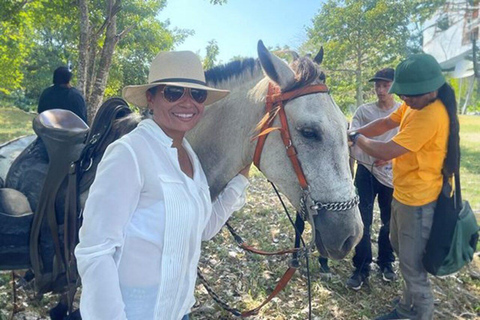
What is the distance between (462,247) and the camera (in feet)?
8.70

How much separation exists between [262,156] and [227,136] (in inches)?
11.8

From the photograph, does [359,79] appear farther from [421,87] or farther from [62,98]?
[421,87]

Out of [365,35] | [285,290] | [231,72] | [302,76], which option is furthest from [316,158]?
[365,35]

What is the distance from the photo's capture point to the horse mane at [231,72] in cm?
235

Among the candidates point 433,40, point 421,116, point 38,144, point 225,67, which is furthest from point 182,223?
point 433,40

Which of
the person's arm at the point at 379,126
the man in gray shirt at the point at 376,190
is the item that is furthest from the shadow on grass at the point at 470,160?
the person's arm at the point at 379,126

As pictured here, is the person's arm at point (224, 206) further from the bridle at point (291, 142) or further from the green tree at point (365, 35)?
the green tree at point (365, 35)

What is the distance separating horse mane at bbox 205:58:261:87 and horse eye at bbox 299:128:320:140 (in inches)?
27.2

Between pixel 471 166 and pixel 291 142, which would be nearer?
pixel 291 142

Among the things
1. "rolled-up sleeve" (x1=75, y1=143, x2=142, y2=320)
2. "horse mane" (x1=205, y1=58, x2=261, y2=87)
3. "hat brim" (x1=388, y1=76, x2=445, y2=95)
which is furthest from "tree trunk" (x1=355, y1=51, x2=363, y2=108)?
"rolled-up sleeve" (x1=75, y1=143, x2=142, y2=320)

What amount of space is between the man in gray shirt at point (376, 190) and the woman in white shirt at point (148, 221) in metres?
2.81

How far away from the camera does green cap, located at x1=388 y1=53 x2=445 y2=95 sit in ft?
8.16

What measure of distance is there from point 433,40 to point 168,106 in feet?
66.1

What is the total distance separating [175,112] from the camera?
1.51 meters
